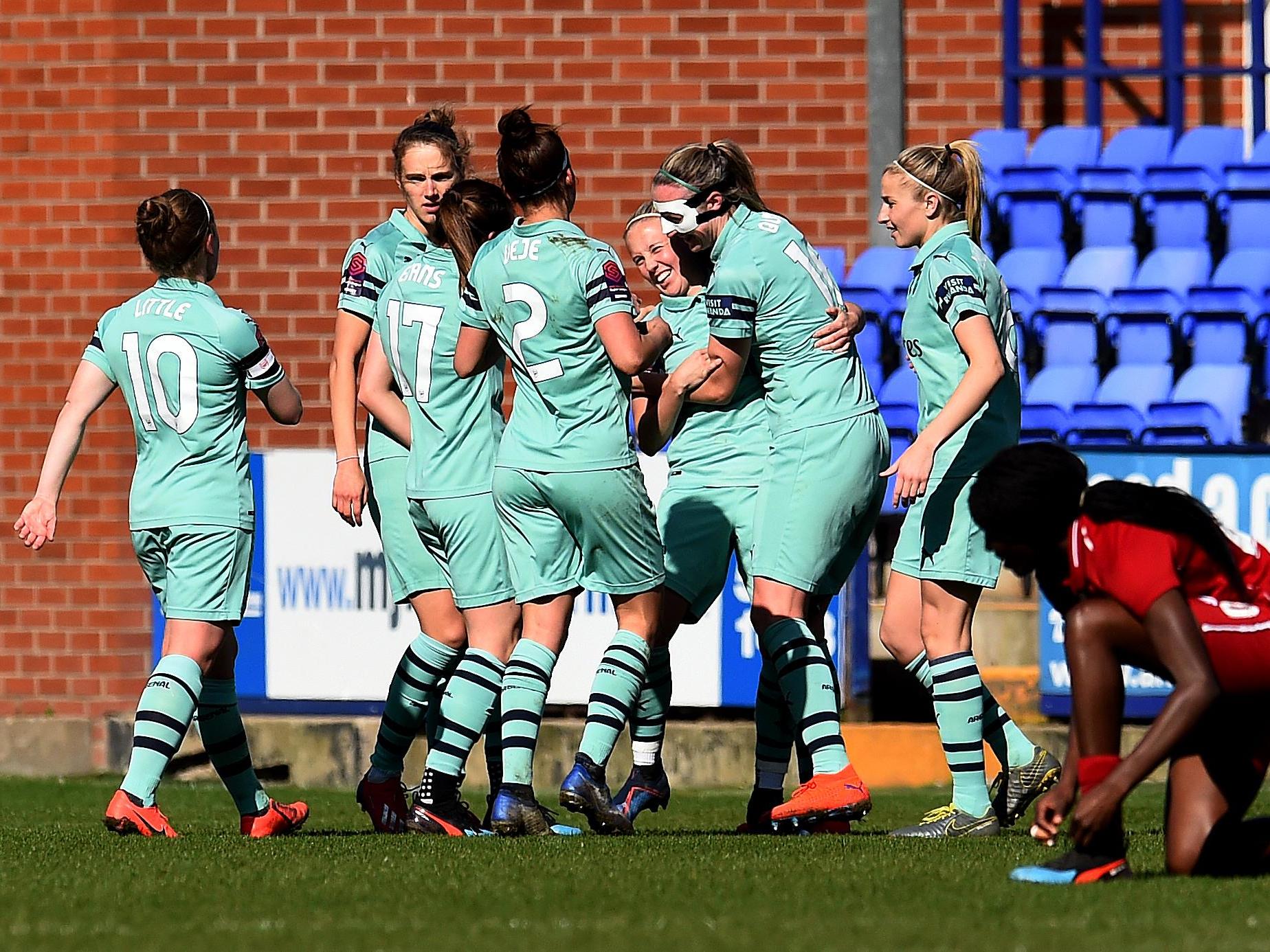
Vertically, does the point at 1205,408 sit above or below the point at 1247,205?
below

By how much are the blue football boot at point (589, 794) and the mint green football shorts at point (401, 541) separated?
3.14 feet

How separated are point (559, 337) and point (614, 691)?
1001 mm

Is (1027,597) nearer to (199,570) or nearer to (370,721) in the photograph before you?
(370,721)

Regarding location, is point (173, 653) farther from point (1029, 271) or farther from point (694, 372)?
point (1029, 271)

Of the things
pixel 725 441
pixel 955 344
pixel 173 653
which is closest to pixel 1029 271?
pixel 725 441

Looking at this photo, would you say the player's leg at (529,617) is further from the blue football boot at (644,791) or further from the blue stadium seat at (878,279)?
the blue stadium seat at (878,279)

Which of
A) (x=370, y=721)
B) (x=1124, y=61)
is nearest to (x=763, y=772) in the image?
(x=370, y=721)

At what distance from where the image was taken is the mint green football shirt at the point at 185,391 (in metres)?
5.77

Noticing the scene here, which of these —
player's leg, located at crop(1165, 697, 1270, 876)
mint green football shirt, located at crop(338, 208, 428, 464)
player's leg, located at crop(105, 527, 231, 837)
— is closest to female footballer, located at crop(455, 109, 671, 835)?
mint green football shirt, located at crop(338, 208, 428, 464)

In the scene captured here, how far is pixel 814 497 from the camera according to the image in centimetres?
579

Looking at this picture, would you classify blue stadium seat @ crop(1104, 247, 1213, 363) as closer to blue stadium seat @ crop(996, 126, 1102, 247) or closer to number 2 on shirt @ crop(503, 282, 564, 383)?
blue stadium seat @ crop(996, 126, 1102, 247)

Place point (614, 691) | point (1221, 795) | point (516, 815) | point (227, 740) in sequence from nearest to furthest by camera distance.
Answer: point (1221, 795) → point (516, 815) → point (614, 691) → point (227, 740)

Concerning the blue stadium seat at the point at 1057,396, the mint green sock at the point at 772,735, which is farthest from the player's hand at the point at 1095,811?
the blue stadium seat at the point at 1057,396

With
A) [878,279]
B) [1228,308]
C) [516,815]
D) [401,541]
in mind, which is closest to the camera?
[516,815]
